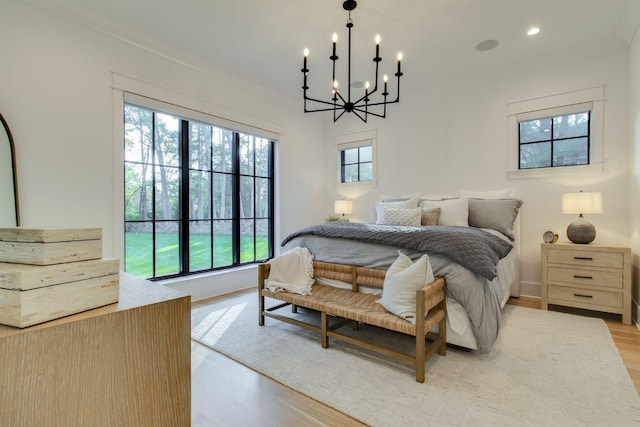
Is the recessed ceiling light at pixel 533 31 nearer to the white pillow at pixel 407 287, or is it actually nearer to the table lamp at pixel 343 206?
the white pillow at pixel 407 287

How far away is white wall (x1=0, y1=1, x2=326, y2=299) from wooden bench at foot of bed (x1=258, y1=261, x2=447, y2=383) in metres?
1.62

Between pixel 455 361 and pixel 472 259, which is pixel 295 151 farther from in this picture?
pixel 455 361

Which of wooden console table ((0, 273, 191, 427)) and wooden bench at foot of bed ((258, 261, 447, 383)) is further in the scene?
wooden bench at foot of bed ((258, 261, 447, 383))

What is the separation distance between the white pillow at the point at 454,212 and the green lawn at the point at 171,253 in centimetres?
256

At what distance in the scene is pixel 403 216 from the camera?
347 centimetres

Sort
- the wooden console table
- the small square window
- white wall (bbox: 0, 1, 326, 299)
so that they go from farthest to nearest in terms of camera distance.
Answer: the small square window
white wall (bbox: 0, 1, 326, 299)
the wooden console table

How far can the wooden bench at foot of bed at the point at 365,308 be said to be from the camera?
5.99ft

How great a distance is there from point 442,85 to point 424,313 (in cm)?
350

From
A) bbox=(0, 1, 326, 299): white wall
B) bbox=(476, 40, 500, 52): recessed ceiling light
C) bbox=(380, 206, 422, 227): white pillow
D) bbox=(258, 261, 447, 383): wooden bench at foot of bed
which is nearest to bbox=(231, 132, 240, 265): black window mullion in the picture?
bbox=(0, 1, 326, 299): white wall

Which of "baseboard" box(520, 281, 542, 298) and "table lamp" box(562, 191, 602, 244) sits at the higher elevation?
"table lamp" box(562, 191, 602, 244)

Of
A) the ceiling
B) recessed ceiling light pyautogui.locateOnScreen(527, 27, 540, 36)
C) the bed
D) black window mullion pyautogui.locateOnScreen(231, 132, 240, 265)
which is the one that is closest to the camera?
the bed

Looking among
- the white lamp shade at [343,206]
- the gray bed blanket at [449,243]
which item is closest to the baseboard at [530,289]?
the gray bed blanket at [449,243]

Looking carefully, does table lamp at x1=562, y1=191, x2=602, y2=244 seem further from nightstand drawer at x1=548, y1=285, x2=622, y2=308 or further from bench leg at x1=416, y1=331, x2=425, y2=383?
bench leg at x1=416, y1=331, x2=425, y2=383

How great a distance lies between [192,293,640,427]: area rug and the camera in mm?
1553
